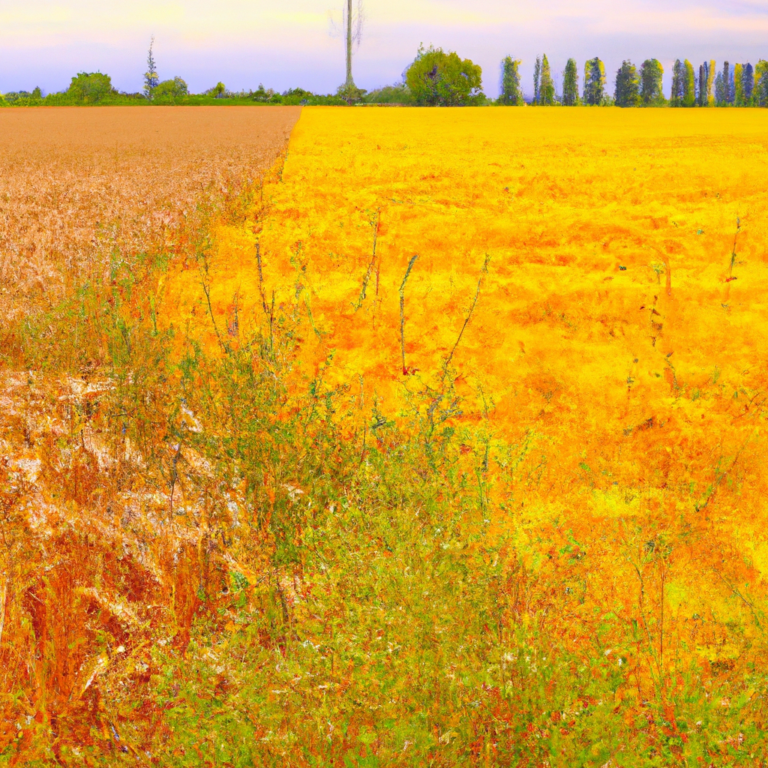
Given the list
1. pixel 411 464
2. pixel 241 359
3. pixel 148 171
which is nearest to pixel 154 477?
pixel 241 359

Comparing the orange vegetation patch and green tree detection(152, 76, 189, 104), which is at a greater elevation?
green tree detection(152, 76, 189, 104)

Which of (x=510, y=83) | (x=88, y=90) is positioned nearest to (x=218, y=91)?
(x=88, y=90)

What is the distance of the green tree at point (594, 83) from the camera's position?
265 ft

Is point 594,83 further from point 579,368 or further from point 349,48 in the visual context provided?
point 579,368

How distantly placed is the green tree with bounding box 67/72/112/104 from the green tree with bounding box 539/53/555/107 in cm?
5618

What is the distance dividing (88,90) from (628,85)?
6123 centimetres

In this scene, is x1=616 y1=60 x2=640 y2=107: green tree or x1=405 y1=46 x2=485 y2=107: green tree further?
x1=616 y1=60 x2=640 y2=107: green tree

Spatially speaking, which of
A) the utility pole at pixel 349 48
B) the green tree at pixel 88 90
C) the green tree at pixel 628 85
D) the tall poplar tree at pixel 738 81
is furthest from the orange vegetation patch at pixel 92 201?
the tall poplar tree at pixel 738 81

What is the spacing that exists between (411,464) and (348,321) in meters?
2.71

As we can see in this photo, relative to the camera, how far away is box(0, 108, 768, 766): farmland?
6.55 ft

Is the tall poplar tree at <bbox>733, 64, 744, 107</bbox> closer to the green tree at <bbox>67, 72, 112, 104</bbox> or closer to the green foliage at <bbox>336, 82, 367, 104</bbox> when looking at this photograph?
the green foliage at <bbox>336, 82, 367, 104</bbox>

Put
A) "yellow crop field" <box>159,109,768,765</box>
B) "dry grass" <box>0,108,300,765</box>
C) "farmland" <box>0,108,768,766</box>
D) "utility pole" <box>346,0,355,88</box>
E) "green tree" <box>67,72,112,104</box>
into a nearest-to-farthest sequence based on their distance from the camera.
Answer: "farmland" <box>0,108,768,766</box> < "dry grass" <box>0,108,300,765</box> < "yellow crop field" <box>159,109,768,765</box> < "utility pole" <box>346,0,355,88</box> < "green tree" <box>67,72,112,104</box>

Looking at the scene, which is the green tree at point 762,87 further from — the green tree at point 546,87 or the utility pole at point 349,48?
the utility pole at point 349,48

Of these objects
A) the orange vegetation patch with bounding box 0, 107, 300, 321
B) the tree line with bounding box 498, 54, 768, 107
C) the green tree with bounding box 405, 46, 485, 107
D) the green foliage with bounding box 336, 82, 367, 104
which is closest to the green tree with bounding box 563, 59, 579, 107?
the tree line with bounding box 498, 54, 768, 107
